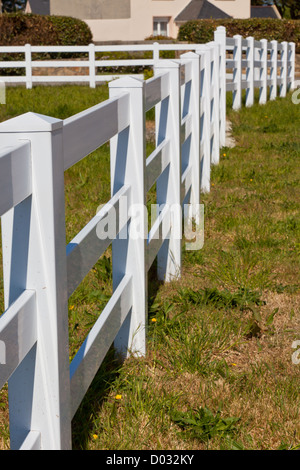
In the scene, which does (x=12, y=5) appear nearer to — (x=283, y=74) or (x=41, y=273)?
(x=283, y=74)

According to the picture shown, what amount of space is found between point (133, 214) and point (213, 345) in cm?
84

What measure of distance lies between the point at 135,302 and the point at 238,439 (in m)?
1.03

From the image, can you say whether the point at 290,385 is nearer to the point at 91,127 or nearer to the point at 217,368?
the point at 217,368

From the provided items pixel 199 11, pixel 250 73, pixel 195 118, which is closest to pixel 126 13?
pixel 199 11

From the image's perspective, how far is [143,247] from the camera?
3.71 meters

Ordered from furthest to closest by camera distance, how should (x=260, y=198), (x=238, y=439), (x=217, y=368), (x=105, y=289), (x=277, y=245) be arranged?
1. (x=260, y=198)
2. (x=277, y=245)
3. (x=105, y=289)
4. (x=217, y=368)
5. (x=238, y=439)

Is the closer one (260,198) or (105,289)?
(105,289)

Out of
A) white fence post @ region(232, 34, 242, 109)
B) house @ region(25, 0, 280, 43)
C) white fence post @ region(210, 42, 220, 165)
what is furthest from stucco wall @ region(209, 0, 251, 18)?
white fence post @ region(210, 42, 220, 165)

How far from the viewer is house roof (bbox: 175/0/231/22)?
41.2 meters

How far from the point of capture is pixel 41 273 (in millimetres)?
2094

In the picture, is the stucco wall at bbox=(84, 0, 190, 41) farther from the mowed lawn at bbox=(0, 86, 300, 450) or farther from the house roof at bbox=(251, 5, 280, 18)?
the mowed lawn at bbox=(0, 86, 300, 450)

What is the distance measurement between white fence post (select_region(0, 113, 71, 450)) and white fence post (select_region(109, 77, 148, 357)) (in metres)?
1.35

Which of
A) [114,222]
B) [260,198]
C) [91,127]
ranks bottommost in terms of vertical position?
[260,198]

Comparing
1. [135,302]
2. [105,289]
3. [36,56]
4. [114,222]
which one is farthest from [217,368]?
[36,56]
